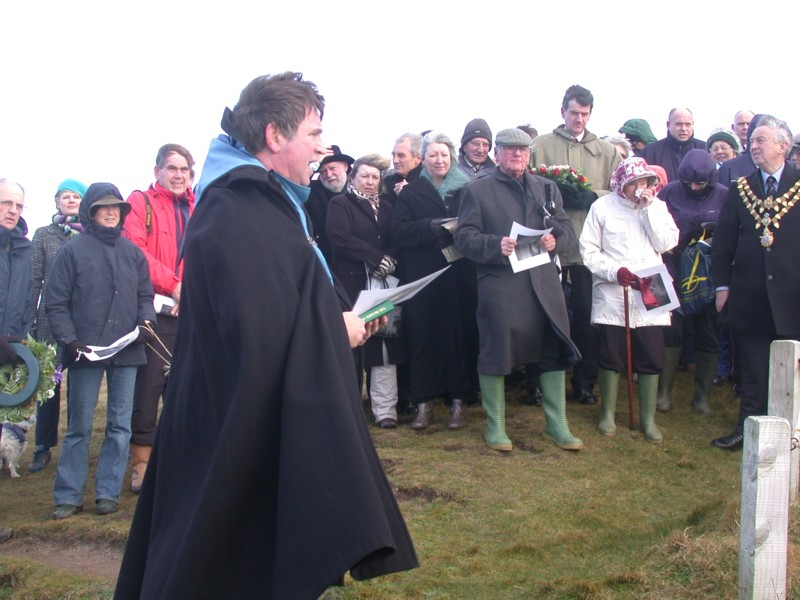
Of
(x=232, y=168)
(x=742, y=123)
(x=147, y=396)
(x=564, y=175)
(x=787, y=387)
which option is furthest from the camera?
(x=742, y=123)

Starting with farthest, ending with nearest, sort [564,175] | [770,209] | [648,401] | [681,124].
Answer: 1. [681,124]
2. [564,175]
3. [648,401]
4. [770,209]

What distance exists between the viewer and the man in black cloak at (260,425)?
285 cm

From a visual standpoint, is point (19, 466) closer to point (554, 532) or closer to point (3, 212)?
point (3, 212)

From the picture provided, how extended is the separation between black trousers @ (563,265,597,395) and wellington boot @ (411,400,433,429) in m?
1.46

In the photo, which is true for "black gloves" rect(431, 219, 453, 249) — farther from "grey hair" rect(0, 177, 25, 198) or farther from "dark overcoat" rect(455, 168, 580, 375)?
"grey hair" rect(0, 177, 25, 198)

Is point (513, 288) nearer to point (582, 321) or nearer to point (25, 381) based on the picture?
point (582, 321)

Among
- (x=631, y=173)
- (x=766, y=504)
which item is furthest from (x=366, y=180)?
(x=766, y=504)

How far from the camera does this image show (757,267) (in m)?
6.74

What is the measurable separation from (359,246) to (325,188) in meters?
1.01

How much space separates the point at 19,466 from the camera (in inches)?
314

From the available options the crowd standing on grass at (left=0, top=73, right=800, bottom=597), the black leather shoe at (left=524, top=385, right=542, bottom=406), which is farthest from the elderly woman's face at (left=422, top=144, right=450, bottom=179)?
the black leather shoe at (left=524, top=385, right=542, bottom=406)

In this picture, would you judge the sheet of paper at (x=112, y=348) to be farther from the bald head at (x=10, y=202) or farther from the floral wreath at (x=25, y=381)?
the bald head at (x=10, y=202)

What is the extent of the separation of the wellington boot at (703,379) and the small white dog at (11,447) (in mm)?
5805

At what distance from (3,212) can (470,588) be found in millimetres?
4838
